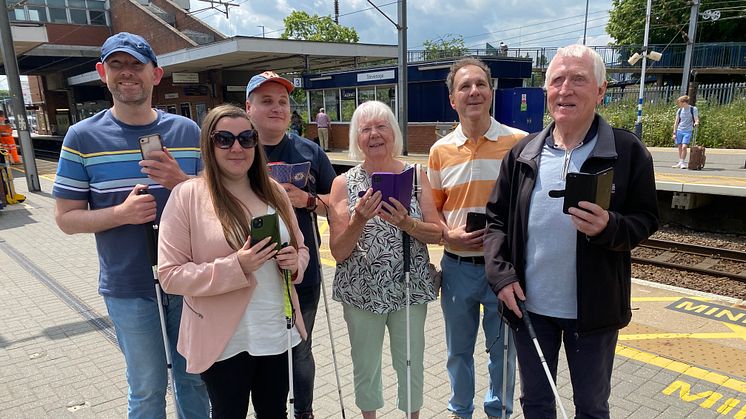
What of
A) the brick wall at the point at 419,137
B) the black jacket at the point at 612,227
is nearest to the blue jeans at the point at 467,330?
the black jacket at the point at 612,227

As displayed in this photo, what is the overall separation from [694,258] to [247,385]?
771cm

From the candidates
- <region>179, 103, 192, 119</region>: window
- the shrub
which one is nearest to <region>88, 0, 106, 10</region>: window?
<region>179, 103, 192, 119</region>: window

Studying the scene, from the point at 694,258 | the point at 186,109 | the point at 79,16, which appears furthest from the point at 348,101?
the point at 79,16

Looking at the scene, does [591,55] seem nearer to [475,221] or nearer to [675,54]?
[475,221]

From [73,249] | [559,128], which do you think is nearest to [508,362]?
[559,128]

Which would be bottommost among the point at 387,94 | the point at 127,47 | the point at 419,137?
the point at 419,137

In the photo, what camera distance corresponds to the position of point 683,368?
3.80 m

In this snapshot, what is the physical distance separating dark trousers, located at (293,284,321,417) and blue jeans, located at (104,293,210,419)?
678 millimetres

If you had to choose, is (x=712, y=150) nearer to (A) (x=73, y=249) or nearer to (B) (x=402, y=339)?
(B) (x=402, y=339)

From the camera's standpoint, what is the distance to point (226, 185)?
7.38 feet

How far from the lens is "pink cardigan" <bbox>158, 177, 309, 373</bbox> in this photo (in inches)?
81.7

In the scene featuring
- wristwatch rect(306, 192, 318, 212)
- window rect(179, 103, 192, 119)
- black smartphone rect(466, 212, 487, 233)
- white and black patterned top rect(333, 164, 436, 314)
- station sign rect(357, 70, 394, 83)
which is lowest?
white and black patterned top rect(333, 164, 436, 314)

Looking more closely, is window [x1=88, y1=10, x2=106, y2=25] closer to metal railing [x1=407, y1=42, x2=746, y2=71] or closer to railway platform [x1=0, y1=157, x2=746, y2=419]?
metal railing [x1=407, y1=42, x2=746, y2=71]

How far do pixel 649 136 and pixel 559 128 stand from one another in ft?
62.9
